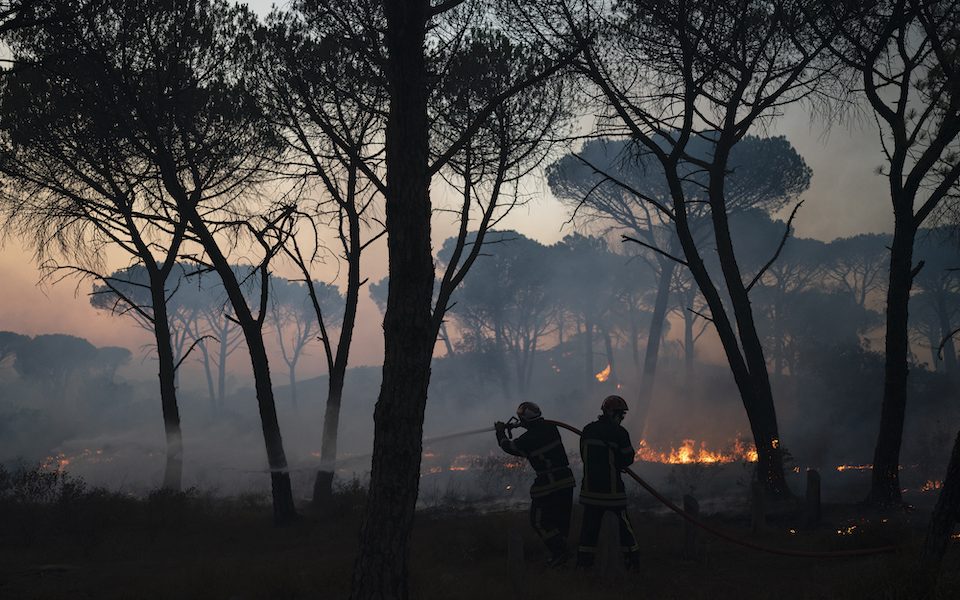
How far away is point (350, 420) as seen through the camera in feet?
156

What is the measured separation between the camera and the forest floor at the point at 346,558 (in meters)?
6.36

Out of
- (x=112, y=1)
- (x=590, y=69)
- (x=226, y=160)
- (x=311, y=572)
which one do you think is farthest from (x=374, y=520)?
(x=226, y=160)

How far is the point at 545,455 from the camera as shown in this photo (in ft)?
26.1

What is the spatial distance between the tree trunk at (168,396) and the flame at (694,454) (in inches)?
580

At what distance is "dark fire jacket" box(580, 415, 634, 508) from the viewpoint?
7.31 meters

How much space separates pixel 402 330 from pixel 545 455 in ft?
10.7

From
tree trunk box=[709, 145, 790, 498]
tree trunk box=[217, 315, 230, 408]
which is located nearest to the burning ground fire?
tree trunk box=[217, 315, 230, 408]

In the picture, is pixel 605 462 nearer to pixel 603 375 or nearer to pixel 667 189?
pixel 667 189

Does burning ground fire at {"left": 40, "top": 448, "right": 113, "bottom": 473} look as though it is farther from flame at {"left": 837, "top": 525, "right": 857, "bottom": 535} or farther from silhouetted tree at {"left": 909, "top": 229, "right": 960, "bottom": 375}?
silhouetted tree at {"left": 909, "top": 229, "right": 960, "bottom": 375}

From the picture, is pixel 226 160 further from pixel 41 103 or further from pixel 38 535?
pixel 38 535

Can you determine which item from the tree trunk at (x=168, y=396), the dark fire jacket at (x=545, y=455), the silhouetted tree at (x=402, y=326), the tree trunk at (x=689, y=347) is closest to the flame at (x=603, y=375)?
the tree trunk at (x=689, y=347)

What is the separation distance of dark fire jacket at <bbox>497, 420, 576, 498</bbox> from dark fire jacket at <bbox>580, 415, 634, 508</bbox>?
0.42 meters

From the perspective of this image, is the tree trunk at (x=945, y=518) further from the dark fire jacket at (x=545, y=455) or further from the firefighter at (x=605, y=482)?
the dark fire jacket at (x=545, y=455)

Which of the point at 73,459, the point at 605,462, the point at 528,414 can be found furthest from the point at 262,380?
the point at 73,459
